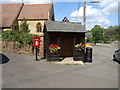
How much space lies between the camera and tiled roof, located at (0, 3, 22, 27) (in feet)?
80.6

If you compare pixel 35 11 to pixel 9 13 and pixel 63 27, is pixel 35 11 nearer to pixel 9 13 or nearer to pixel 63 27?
pixel 9 13

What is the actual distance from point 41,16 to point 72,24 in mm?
16654

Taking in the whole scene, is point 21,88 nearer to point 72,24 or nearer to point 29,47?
point 72,24

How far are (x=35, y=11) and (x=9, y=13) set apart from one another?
226 inches

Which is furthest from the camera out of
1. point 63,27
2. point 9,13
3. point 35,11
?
point 35,11

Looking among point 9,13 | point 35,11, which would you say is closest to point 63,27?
point 35,11

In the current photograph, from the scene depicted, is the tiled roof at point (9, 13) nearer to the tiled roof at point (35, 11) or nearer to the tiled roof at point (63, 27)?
the tiled roof at point (35, 11)

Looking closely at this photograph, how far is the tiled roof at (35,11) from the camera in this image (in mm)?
27094

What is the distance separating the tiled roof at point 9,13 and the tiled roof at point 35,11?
4.15 ft

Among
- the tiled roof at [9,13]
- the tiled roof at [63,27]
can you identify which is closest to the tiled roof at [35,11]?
the tiled roof at [9,13]

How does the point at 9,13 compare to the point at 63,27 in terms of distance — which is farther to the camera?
the point at 9,13

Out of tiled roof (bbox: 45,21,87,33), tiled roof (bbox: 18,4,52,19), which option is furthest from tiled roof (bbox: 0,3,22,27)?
tiled roof (bbox: 45,21,87,33)

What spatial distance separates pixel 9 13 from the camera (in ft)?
89.9

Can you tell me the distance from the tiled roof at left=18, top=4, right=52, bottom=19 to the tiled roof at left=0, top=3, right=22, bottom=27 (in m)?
1.26
